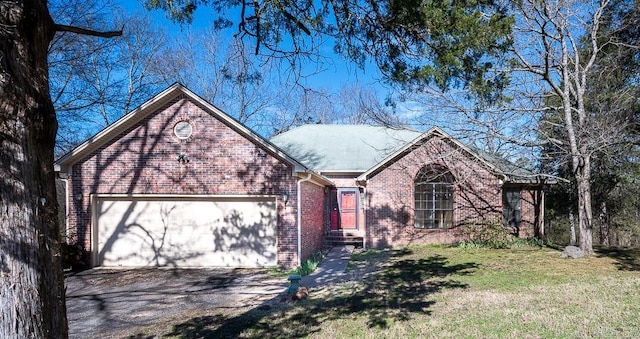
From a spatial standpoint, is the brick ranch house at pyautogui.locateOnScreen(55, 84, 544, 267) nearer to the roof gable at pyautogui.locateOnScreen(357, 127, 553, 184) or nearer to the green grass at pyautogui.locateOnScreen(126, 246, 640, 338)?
the green grass at pyautogui.locateOnScreen(126, 246, 640, 338)

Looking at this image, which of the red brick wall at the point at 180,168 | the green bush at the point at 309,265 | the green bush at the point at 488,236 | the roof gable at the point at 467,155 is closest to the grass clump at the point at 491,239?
the green bush at the point at 488,236

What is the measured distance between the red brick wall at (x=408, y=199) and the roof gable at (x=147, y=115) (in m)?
5.35

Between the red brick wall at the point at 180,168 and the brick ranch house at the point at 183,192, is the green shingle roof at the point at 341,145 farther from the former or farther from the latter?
the red brick wall at the point at 180,168

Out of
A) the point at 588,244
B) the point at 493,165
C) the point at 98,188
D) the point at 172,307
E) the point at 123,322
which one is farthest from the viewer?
the point at 493,165

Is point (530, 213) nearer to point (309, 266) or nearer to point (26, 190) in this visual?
point (309, 266)

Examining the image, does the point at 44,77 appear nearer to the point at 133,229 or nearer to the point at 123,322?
the point at 123,322

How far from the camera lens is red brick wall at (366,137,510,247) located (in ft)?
50.3

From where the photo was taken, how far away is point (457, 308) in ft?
21.5

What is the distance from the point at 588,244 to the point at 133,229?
14079 millimetres

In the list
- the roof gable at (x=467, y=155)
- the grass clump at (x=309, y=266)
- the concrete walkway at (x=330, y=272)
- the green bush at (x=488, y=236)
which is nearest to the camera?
the concrete walkway at (x=330, y=272)

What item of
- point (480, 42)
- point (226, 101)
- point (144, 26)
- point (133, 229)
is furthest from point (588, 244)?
point (144, 26)

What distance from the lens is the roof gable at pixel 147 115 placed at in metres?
11.0

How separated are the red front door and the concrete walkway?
2877 mm

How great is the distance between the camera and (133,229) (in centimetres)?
1142
